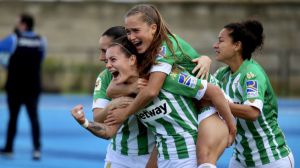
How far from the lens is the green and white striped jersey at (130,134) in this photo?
21.2 feet

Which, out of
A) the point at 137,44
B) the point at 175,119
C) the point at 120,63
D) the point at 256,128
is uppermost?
the point at 137,44

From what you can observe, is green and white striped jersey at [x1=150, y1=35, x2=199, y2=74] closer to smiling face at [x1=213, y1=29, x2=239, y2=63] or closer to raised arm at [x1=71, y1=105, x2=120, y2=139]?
raised arm at [x1=71, y1=105, x2=120, y2=139]

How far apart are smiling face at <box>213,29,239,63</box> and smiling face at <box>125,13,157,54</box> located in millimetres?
1263

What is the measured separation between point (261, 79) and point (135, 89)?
4.42 feet

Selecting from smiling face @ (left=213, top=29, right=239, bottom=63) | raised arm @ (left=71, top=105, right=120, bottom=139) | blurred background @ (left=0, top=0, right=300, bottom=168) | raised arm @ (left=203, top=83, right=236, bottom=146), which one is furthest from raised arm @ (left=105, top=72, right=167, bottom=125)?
blurred background @ (left=0, top=0, right=300, bottom=168)

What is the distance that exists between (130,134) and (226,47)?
113 cm

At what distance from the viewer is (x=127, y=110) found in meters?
5.91

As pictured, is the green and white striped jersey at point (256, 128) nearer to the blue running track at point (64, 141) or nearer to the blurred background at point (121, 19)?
the blue running track at point (64, 141)

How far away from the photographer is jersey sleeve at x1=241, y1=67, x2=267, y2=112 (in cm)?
673

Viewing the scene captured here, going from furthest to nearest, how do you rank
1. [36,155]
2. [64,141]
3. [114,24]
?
[114,24]
[64,141]
[36,155]

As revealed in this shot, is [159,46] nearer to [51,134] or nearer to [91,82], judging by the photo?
[51,134]

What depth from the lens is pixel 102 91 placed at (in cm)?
645

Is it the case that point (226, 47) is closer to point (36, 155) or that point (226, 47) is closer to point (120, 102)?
point (120, 102)

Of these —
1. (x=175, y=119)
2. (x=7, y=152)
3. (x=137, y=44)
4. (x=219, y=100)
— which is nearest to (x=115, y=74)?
(x=137, y=44)
